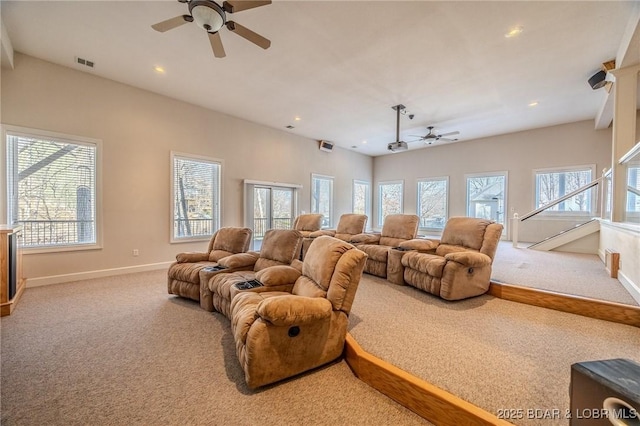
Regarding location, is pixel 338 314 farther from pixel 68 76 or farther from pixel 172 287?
pixel 68 76

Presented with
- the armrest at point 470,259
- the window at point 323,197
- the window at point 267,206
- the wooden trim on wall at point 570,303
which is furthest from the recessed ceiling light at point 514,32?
the window at point 323,197

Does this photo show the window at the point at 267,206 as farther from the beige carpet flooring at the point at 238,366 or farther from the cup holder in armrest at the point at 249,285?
the cup holder in armrest at the point at 249,285

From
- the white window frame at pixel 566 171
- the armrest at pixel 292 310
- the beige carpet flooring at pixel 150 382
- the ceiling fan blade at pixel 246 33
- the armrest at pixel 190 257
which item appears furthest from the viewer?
the white window frame at pixel 566 171

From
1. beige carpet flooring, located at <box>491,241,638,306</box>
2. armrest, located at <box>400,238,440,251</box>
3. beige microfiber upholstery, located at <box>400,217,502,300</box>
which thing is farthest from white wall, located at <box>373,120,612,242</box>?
armrest, located at <box>400,238,440,251</box>

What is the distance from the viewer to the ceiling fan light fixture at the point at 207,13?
2451 mm

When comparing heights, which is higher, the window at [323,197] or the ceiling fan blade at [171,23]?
the ceiling fan blade at [171,23]

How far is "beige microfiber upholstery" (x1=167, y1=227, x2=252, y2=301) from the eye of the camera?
3.37 m

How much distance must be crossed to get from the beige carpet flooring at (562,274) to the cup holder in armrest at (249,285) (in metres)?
3.31

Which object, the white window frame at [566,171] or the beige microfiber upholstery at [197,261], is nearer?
the beige microfiber upholstery at [197,261]

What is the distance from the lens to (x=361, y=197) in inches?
403

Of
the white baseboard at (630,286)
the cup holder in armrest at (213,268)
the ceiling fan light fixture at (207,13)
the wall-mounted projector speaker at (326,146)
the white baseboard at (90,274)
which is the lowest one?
the white baseboard at (90,274)

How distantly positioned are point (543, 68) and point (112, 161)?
286 inches

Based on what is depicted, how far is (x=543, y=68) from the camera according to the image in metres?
4.06

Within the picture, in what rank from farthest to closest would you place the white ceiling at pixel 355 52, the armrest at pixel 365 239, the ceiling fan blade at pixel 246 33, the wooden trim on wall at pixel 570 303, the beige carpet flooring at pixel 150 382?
the armrest at pixel 365 239 < the white ceiling at pixel 355 52 < the ceiling fan blade at pixel 246 33 < the wooden trim on wall at pixel 570 303 < the beige carpet flooring at pixel 150 382
